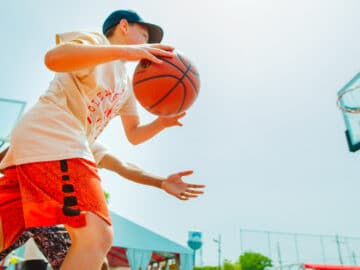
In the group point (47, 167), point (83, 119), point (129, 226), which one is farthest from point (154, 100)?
point (129, 226)

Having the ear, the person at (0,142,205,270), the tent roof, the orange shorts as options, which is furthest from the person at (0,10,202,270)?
the tent roof

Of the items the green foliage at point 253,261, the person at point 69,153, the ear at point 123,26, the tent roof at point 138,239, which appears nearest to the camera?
the person at point 69,153

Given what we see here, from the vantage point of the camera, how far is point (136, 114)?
2445mm

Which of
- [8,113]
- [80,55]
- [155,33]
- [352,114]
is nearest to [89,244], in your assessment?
[80,55]

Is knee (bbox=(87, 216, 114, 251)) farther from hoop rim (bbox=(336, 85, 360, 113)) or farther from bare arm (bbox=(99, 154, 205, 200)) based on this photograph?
hoop rim (bbox=(336, 85, 360, 113))

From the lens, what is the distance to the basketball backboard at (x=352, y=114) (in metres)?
6.94

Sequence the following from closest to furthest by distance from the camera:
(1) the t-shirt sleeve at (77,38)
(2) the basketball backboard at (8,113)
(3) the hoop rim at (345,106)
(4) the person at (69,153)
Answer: (4) the person at (69,153)
(1) the t-shirt sleeve at (77,38)
(3) the hoop rim at (345,106)
(2) the basketball backboard at (8,113)

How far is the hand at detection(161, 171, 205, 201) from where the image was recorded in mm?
2096

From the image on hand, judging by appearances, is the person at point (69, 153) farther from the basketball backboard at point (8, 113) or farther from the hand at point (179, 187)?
the basketball backboard at point (8, 113)

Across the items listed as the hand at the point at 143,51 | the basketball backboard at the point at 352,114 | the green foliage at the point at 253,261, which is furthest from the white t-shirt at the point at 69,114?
the green foliage at the point at 253,261

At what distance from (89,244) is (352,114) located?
750cm

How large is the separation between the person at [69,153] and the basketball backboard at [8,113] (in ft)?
23.7

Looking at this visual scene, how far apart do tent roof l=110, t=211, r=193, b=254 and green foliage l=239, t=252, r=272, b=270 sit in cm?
2818

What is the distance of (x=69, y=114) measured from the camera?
1625 mm
